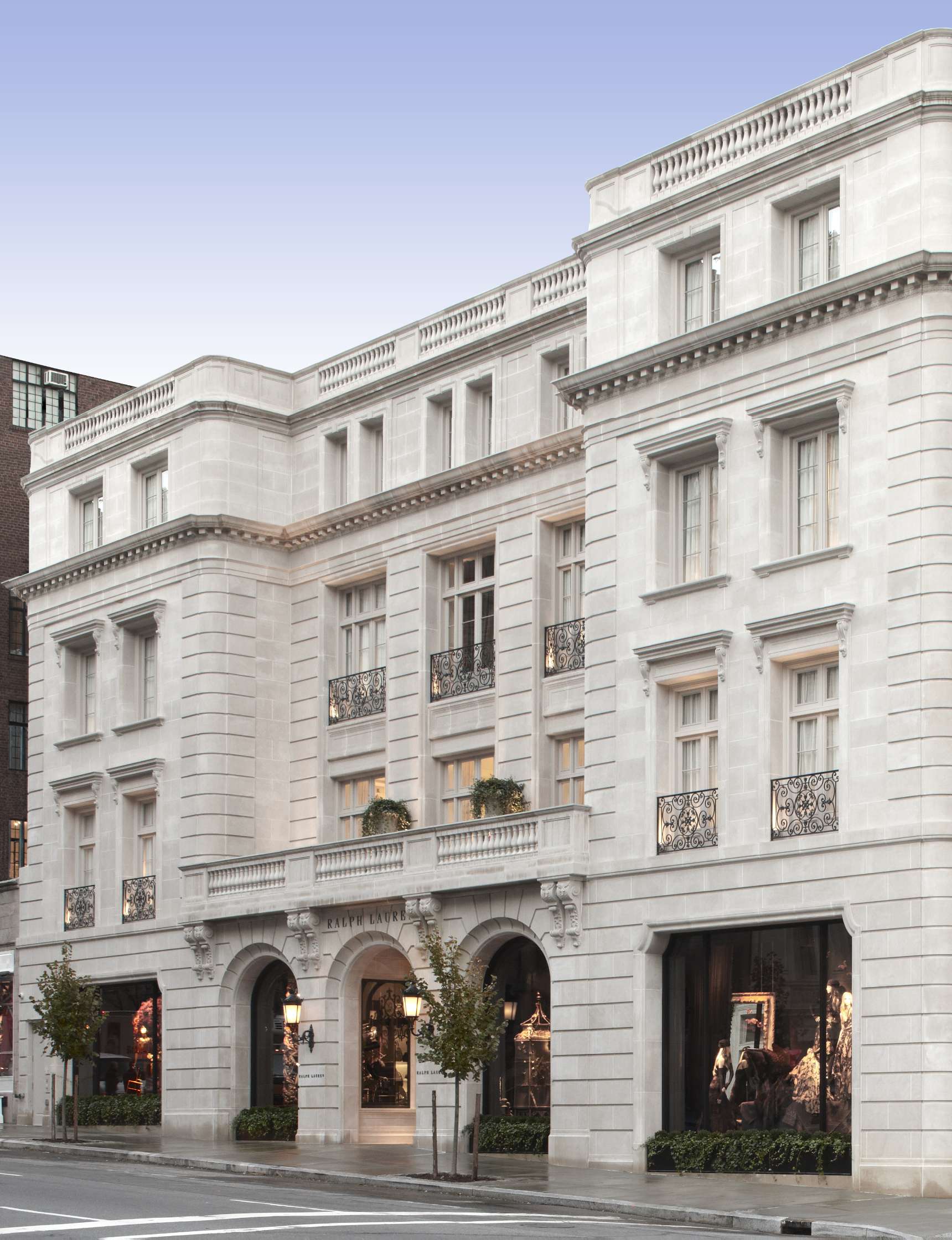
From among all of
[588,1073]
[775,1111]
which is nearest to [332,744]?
[588,1073]

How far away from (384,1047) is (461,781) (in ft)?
19.6

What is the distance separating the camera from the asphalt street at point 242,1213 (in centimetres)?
2359

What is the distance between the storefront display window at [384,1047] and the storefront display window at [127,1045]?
21.4ft

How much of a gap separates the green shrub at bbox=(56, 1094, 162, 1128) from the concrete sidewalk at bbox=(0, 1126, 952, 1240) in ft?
10.9

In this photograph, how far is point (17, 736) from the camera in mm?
63438

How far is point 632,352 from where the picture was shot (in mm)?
37094

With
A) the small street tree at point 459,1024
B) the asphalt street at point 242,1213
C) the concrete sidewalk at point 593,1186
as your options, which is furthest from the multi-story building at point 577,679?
the asphalt street at point 242,1213

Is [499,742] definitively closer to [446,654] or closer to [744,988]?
[446,654]

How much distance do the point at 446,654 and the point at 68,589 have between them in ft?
41.5

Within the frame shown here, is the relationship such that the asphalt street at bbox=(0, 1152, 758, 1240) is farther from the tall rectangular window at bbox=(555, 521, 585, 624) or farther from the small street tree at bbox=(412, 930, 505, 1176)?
the tall rectangular window at bbox=(555, 521, 585, 624)

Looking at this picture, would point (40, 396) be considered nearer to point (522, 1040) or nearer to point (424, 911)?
point (424, 911)

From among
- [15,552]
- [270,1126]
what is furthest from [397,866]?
→ [15,552]

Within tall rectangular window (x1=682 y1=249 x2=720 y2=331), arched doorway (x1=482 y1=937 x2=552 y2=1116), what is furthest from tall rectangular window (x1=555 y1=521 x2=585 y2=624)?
arched doorway (x1=482 y1=937 x2=552 y2=1116)

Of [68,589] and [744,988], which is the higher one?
[68,589]
